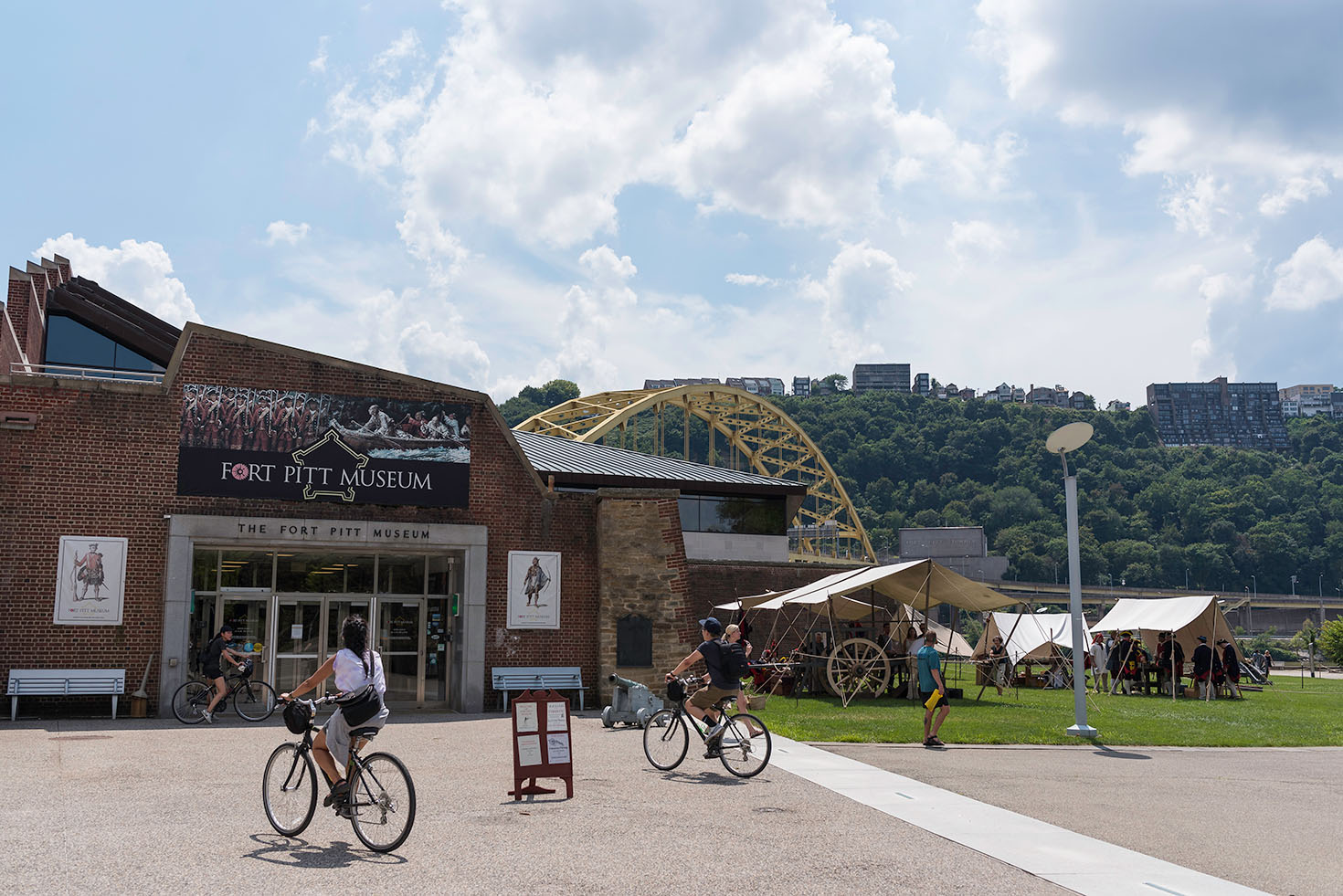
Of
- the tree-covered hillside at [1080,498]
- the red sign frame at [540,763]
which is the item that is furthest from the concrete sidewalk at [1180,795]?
the tree-covered hillside at [1080,498]

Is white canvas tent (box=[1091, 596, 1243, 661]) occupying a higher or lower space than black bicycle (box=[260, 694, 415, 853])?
higher

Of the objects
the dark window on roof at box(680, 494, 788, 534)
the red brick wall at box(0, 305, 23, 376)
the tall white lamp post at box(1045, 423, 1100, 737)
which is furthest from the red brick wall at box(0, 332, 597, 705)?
the dark window on roof at box(680, 494, 788, 534)

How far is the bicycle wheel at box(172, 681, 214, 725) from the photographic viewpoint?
58.1ft

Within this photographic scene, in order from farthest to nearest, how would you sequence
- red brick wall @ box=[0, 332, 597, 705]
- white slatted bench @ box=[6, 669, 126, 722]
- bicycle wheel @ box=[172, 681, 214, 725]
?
red brick wall @ box=[0, 332, 597, 705]
bicycle wheel @ box=[172, 681, 214, 725]
white slatted bench @ box=[6, 669, 126, 722]


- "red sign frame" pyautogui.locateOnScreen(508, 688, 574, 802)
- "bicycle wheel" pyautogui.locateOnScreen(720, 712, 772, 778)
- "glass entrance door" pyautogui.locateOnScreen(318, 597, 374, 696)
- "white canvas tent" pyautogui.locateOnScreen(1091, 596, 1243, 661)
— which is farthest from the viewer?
"white canvas tent" pyautogui.locateOnScreen(1091, 596, 1243, 661)

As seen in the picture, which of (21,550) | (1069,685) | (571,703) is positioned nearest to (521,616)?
(571,703)

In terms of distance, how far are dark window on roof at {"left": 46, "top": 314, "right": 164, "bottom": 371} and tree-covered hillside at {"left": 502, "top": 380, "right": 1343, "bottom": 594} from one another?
289ft

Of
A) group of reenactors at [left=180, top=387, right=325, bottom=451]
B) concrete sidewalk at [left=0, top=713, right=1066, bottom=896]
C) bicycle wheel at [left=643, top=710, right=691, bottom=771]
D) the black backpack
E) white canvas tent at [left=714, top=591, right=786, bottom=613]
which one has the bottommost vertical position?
concrete sidewalk at [left=0, top=713, right=1066, bottom=896]

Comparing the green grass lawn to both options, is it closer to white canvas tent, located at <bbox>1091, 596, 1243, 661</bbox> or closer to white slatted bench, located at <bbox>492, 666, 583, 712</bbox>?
white canvas tent, located at <bbox>1091, 596, 1243, 661</bbox>

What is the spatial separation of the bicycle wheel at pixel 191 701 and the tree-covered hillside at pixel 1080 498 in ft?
341

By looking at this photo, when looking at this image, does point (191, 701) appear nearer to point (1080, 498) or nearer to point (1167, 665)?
point (1167, 665)

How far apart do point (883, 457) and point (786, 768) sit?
128331 millimetres

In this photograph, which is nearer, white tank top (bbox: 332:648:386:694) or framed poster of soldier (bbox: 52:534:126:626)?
white tank top (bbox: 332:648:386:694)

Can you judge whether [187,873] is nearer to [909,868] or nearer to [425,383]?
[909,868]
